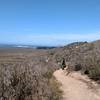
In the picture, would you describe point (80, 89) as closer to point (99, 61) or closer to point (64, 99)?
point (64, 99)

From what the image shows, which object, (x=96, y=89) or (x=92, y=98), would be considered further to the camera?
(x=96, y=89)

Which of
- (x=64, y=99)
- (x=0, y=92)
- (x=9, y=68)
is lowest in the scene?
(x=64, y=99)

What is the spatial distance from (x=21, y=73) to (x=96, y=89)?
4130 millimetres

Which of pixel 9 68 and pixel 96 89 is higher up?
pixel 9 68

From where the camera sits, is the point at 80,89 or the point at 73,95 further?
the point at 80,89

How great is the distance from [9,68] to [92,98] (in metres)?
3.63

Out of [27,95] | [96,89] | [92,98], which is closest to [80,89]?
[96,89]

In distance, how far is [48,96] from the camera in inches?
381

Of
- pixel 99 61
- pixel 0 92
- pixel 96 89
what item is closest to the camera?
pixel 0 92

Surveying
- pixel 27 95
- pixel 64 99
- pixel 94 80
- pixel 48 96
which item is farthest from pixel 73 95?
pixel 94 80

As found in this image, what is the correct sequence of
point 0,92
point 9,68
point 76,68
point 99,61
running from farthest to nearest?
point 76,68 → point 99,61 → point 9,68 → point 0,92

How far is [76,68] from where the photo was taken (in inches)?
771

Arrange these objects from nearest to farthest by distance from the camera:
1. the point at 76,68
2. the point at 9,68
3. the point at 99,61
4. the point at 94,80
Result: the point at 9,68
the point at 94,80
the point at 99,61
the point at 76,68

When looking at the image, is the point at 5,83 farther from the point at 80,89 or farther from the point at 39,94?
the point at 80,89
